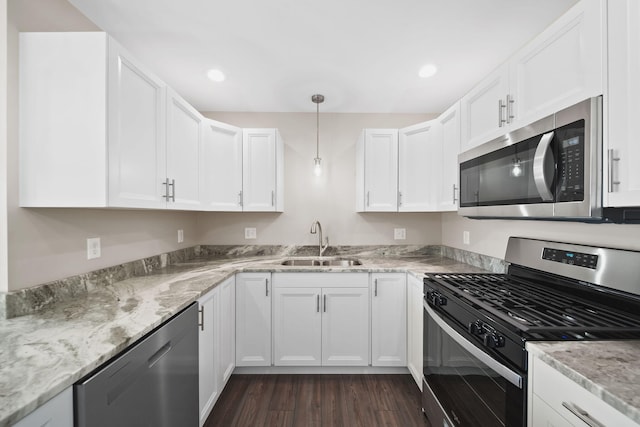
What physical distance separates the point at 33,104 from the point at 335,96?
2.04m

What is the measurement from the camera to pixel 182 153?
75.9 inches

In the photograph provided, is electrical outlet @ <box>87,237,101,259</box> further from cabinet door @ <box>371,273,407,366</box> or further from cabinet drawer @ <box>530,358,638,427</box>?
cabinet drawer @ <box>530,358,638,427</box>

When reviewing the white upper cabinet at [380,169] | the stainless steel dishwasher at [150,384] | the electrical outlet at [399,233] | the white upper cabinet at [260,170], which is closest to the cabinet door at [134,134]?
the stainless steel dishwasher at [150,384]

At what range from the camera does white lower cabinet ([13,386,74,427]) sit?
0.65 metres

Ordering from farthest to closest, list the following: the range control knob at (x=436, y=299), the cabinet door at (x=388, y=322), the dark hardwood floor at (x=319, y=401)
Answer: the cabinet door at (x=388, y=322), the dark hardwood floor at (x=319, y=401), the range control knob at (x=436, y=299)

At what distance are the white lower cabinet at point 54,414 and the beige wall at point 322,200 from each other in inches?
86.2

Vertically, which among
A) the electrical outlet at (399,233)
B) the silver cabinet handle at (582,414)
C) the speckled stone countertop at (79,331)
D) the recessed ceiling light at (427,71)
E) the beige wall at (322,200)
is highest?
the recessed ceiling light at (427,71)

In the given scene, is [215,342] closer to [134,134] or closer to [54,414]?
[54,414]

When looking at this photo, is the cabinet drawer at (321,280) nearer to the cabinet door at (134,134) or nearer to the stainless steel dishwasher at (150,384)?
the stainless steel dishwasher at (150,384)

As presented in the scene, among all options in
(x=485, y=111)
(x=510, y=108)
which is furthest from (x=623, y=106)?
(x=485, y=111)

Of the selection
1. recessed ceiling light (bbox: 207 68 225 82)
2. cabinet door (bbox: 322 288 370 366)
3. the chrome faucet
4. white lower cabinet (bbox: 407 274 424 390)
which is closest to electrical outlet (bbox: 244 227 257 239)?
the chrome faucet

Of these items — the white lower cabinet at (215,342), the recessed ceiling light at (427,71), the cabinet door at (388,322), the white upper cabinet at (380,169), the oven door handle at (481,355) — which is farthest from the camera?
the white upper cabinet at (380,169)

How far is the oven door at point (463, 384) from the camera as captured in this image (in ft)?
3.21

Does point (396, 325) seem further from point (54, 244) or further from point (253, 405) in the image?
point (54, 244)
